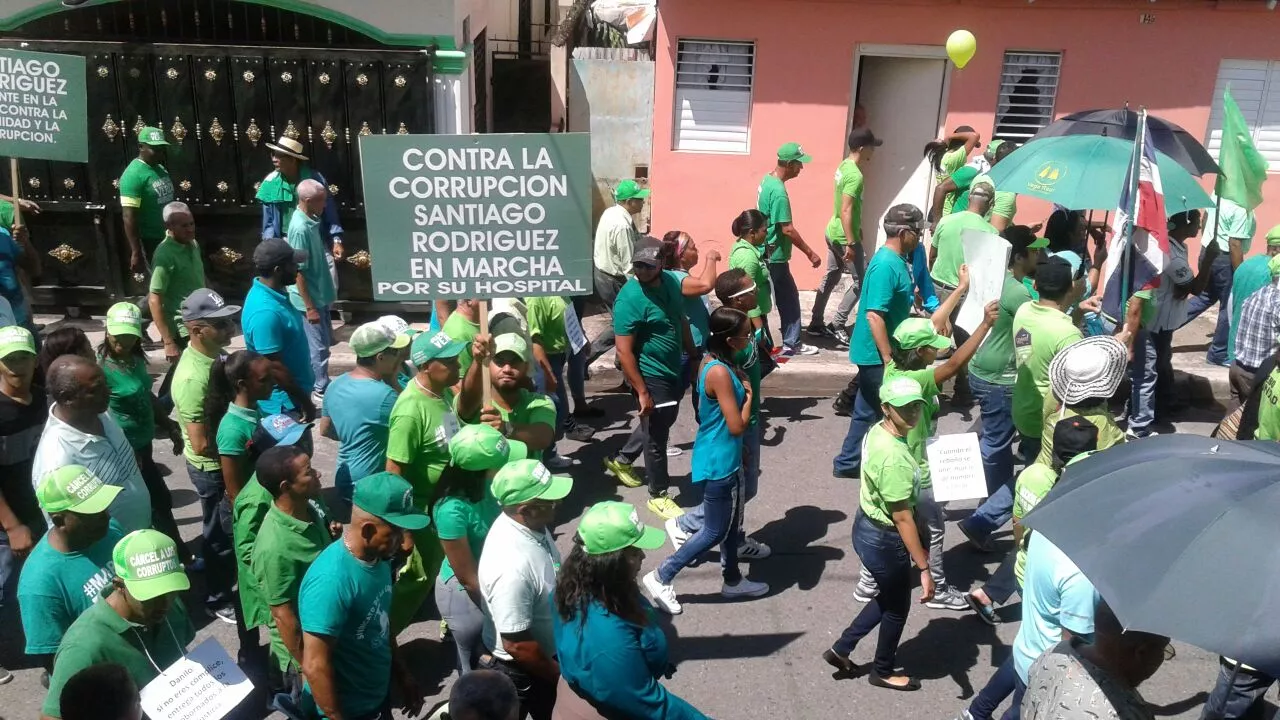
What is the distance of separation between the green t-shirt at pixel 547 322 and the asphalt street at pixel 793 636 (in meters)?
0.97

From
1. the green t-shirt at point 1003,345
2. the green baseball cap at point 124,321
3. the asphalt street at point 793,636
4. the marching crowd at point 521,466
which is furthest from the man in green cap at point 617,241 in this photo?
the green baseball cap at point 124,321

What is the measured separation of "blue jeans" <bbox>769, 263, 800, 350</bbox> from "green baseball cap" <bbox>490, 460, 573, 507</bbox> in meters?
5.56

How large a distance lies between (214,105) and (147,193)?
3.94 ft

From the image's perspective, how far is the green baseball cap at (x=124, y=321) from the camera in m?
5.39

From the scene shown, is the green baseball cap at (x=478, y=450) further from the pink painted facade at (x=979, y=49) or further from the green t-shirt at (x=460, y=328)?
the pink painted facade at (x=979, y=49)

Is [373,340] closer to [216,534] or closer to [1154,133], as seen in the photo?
[216,534]

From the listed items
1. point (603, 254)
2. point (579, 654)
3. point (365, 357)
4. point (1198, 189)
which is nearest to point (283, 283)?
point (365, 357)

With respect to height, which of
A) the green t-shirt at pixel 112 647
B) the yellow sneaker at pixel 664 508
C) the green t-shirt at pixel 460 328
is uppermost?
the green t-shirt at pixel 460 328

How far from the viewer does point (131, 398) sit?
217 inches

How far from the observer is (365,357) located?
538 centimetres

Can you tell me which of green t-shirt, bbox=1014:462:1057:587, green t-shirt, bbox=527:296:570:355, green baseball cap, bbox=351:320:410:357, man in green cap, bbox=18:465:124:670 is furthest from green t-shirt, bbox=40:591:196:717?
green t-shirt, bbox=527:296:570:355

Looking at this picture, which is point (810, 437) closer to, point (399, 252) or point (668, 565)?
point (668, 565)

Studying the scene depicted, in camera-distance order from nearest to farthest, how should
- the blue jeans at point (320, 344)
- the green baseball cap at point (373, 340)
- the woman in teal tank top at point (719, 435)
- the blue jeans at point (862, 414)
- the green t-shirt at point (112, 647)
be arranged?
the green t-shirt at point (112, 647) → the green baseball cap at point (373, 340) → the woman in teal tank top at point (719, 435) → the blue jeans at point (862, 414) → the blue jeans at point (320, 344)

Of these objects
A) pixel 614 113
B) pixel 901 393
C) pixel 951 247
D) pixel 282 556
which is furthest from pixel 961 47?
pixel 282 556
